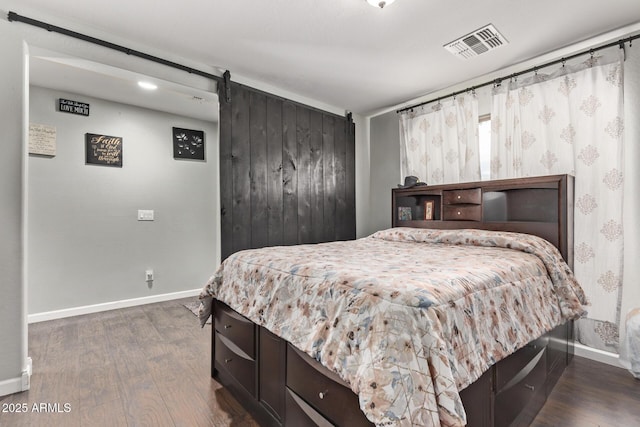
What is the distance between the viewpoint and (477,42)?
7.97 ft

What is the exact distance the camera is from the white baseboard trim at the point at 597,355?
7.33ft

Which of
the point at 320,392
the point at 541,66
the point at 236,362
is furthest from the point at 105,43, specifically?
the point at 541,66

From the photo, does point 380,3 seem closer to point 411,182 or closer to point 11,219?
point 411,182

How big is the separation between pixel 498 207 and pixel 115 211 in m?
4.12

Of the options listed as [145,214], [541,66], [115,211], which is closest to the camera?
[541,66]

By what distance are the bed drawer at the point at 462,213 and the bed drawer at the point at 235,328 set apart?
2170 mm

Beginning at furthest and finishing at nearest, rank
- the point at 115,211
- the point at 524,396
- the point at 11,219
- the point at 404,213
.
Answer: the point at 115,211 → the point at 404,213 → the point at 11,219 → the point at 524,396

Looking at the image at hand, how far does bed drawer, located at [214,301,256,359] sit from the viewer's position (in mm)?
1674

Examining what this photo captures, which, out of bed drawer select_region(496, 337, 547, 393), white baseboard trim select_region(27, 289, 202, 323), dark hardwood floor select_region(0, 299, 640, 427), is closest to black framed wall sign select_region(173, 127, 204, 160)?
white baseboard trim select_region(27, 289, 202, 323)

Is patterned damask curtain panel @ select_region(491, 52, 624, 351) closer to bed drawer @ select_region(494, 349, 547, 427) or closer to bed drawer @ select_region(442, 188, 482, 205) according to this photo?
bed drawer @ select_region(442, 188, 482, 205)

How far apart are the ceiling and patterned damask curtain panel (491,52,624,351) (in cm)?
32

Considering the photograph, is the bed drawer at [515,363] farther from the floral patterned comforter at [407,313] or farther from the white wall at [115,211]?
the white wall at [115,211]

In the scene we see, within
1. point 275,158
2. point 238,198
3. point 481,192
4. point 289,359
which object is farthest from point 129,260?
point 481,192

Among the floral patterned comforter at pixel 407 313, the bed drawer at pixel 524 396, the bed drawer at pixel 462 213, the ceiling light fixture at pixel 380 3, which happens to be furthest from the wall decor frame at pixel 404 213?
the ceiling light fixture at pixel 380 3
